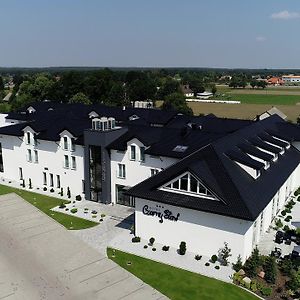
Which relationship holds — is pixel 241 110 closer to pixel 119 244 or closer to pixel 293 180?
pixel 293 180

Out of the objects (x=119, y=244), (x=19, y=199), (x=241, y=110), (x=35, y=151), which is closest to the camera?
(x=119, y=244)

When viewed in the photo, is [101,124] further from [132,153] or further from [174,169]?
[174,169]

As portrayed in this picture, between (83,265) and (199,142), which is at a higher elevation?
(199,142)

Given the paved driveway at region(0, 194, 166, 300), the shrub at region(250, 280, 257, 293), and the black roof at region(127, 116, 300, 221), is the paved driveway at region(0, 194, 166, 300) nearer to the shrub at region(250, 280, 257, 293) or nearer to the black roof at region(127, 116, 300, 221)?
the shrub at region(250, 280, 257, 293)

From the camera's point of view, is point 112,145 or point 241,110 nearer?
point 112,145

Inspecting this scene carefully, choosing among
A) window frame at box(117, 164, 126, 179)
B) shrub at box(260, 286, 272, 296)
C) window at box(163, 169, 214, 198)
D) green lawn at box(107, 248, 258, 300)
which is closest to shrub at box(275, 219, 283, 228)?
window at box(163, 169, 214, 198)

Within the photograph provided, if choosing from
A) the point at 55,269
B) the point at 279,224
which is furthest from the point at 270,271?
the point at 55,269

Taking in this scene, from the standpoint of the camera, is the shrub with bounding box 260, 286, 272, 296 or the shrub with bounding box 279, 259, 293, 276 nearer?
the shrub with bounding box 260, 286, 272, 296

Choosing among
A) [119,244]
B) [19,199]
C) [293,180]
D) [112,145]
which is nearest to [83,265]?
[119,244]
